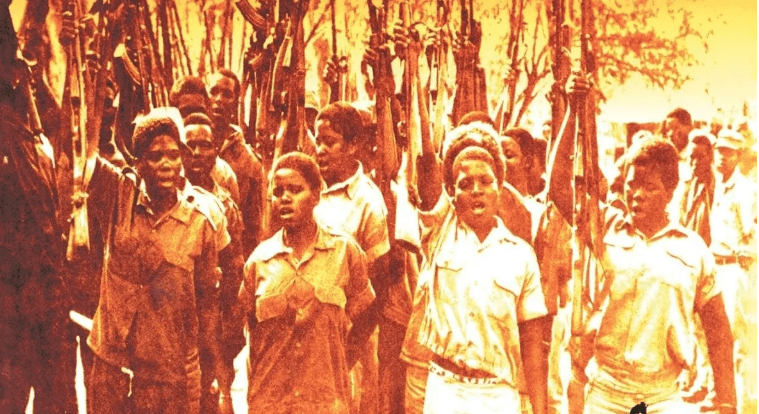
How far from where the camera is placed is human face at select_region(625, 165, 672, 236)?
4.93 m

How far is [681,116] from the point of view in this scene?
5.04 metres

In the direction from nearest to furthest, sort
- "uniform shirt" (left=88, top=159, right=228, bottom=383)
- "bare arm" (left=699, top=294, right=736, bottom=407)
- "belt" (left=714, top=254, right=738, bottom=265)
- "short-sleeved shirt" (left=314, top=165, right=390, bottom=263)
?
"uniform shirt" (left=88, top=159, right=228, bottom=383), "short-sleeved shirt" (left=314, top=165, right=390, bottom=263), "bare arm" (left=699, top=294, right=736, bottom=407), "belt" (left=714, top=254, right=738, bottom=265)

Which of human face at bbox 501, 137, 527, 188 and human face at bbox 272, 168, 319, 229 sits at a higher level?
human face at bbox 501, 137, 527, 188

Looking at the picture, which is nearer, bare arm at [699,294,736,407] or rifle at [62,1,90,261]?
rifle at [62,1,90,261]

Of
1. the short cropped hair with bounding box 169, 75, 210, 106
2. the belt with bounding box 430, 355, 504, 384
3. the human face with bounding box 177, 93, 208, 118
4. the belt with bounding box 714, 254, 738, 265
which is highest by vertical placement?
the short cropped hair with bounding box 169, 75, 210, 106

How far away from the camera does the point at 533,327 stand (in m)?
4.82

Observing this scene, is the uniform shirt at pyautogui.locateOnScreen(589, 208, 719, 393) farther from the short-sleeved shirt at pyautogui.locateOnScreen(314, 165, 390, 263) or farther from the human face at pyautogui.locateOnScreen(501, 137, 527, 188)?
the short-sleeved shirt at pyautogui.locateOnScreen(314, 165, 390, 263)

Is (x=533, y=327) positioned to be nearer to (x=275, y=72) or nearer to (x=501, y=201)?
(x=501, y=201)

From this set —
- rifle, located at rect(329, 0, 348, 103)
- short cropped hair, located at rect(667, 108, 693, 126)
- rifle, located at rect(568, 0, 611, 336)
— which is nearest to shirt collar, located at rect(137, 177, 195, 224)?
rifle, located at rect(329, 0, 348, 103)

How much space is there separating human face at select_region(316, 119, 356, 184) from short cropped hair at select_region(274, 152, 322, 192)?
66 mm

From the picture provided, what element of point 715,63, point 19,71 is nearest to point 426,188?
point 715,63

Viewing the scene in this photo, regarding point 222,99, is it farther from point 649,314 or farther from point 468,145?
point 649,314

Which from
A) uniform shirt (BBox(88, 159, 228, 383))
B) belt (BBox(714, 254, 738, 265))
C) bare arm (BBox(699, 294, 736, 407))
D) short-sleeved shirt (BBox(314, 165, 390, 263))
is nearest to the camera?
uniform shirt (BBox(88, 159, 228, 383))

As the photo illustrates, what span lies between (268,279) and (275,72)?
98 cm
